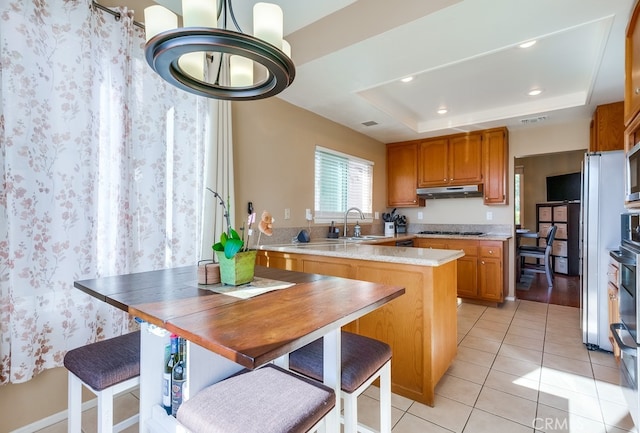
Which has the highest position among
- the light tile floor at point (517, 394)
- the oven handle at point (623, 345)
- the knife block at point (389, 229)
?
the knife block at point (389, 229)

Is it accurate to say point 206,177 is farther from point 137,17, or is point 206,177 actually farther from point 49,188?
point 137,17

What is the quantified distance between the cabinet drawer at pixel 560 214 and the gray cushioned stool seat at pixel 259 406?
7.14 m

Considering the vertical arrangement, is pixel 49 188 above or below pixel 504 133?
below

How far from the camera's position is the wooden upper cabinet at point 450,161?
4.25m

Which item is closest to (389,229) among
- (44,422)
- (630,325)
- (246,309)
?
(630,325)

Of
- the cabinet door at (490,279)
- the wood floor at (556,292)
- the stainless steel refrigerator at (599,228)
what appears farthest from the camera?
the wood floor at (556,292)

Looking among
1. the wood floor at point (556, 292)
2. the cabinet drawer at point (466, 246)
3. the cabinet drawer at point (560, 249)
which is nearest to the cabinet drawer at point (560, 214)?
the cabinet drawer at point (560, 249)

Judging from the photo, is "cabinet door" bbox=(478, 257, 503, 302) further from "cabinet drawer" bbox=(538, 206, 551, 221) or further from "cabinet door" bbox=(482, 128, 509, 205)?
"cabinet drawer" bbox=(538, 206, 551, 221)

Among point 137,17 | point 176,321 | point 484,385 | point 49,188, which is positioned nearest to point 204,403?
point 176,321

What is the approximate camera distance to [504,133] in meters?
4.08

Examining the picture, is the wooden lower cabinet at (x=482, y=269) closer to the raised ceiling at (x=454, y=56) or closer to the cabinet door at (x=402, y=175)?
the cabinet door at (x=402, y=175)

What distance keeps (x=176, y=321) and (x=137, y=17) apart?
215cm

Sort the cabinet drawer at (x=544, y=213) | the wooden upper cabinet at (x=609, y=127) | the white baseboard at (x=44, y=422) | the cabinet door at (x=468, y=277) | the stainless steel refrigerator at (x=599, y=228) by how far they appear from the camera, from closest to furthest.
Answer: the white baseboard at (x=44, y=422), the stainless steel refrigerator at (x=599, y=228), the wooden upper cabinet at (x=609, y=127), the cabinet door at (x=468, y=277), the cabinet drawer at (x=544, y=213)

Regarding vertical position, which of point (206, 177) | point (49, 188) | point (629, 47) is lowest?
point (49, 188)
